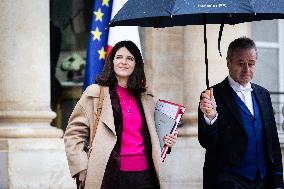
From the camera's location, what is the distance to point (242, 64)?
20.2 ft

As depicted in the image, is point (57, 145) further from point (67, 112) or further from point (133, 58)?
point (133, 58)

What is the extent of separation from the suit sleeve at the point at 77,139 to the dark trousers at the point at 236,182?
3.03ft

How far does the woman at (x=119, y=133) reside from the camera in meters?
6.11

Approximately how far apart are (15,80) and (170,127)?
4.28m

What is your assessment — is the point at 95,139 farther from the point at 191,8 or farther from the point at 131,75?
the point at 191,8

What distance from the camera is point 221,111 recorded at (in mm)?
6148

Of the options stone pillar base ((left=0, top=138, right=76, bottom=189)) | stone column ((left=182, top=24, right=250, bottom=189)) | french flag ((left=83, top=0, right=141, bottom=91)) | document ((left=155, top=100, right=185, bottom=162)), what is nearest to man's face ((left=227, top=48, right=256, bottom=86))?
document ((left=155, top=100, right=185, bottom=162))

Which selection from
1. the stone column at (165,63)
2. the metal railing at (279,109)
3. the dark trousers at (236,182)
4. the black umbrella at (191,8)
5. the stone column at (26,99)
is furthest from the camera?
the metal railing at (279,109)

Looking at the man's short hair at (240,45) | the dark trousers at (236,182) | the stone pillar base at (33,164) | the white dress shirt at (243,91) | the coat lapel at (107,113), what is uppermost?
the man's short hair at (240,45)

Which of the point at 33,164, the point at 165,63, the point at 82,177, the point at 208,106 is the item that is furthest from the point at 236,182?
the point at 165,63

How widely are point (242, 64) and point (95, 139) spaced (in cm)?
111

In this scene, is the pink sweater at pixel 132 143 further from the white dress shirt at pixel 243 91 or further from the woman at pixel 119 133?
the white dress shirt at pixel 243 91

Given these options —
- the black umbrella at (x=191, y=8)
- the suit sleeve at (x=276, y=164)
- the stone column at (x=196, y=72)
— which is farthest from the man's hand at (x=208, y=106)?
the stone column at (x=196, y=72)

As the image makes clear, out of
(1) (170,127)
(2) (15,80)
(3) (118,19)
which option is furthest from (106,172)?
(2) (15,80)
